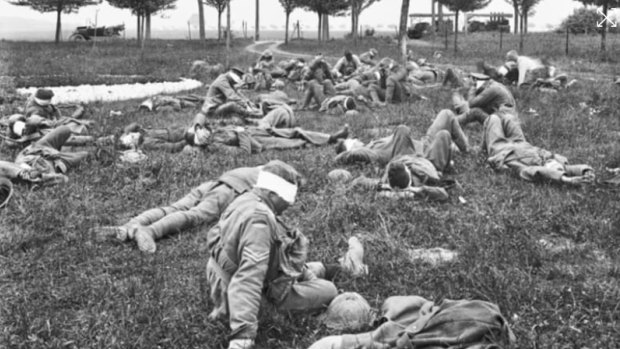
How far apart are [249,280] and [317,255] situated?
2.09 meters

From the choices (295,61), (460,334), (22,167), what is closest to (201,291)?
(460,334)

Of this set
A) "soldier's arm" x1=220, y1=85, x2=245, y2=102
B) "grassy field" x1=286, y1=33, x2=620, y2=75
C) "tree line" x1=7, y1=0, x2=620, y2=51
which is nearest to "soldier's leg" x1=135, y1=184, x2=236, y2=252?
"soldier's arm" x1=220, y1=85, x2=245, y2=102

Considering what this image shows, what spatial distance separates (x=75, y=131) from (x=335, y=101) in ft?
21.7

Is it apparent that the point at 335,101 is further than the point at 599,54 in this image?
No

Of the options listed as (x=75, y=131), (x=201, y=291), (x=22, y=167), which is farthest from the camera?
(x=75, y=131)

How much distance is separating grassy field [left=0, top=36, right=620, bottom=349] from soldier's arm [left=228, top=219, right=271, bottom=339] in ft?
1.18

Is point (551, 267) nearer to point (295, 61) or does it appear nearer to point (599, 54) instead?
point (295, 61)

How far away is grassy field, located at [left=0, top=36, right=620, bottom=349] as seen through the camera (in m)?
5.01

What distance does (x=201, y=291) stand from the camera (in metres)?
5.64

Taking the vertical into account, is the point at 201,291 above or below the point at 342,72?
below

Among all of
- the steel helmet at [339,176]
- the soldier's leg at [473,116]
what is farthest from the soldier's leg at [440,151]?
the soldier's leg at [473,116]

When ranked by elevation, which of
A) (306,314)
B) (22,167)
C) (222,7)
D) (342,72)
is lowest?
(306,314)

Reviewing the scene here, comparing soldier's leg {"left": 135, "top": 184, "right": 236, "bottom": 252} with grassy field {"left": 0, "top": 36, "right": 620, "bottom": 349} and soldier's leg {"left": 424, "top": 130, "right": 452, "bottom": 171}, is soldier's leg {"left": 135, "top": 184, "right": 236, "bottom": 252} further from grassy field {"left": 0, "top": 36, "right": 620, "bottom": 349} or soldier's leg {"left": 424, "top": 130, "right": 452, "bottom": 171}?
soldier's leg {"left": 424, "top": 130, "right": 452, "bottom": 171}

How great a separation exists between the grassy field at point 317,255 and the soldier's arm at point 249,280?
0.36 meters
